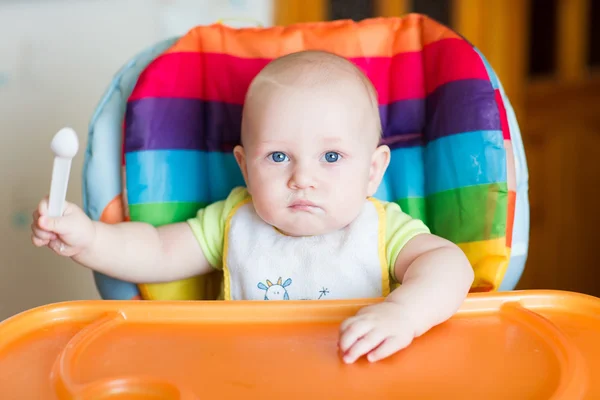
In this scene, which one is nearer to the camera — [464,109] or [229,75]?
[464,109]

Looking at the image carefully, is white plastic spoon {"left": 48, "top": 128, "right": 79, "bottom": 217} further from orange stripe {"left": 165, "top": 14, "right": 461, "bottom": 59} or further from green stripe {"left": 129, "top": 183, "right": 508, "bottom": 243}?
orange stripe {"left": 165, "top": 14, "right": 461, "bottom": 59}

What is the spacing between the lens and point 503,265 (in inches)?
35.1

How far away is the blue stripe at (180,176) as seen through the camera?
0.97m

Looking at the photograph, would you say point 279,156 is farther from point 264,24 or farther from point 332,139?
point 264,24

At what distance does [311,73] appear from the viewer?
0.86 m

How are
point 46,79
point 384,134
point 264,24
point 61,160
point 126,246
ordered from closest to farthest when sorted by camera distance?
1. point 61,160
2. point 126,246
3. point 384,134
4. point 46,79
5. point 264,24

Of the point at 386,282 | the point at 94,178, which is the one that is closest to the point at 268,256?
the point at 386,282

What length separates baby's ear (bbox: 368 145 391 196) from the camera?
3.02 ft

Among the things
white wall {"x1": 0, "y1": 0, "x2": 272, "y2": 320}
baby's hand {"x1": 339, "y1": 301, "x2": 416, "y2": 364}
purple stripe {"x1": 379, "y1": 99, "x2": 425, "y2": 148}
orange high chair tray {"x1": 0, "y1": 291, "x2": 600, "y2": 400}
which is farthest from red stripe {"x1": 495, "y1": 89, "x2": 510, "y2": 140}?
white wall {"x1": 0, "y1": 0, "x2": 272, "y2": 320}

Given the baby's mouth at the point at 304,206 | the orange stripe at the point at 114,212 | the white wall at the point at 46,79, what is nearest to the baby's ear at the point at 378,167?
the baby's mouth at the point at 304,206

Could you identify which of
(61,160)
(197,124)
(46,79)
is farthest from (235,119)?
(46,79)

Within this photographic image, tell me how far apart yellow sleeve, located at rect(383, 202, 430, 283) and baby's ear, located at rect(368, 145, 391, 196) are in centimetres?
4

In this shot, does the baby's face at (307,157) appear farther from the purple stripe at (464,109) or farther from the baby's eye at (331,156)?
the purple stripe at (464,109)

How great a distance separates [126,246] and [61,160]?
260mm
